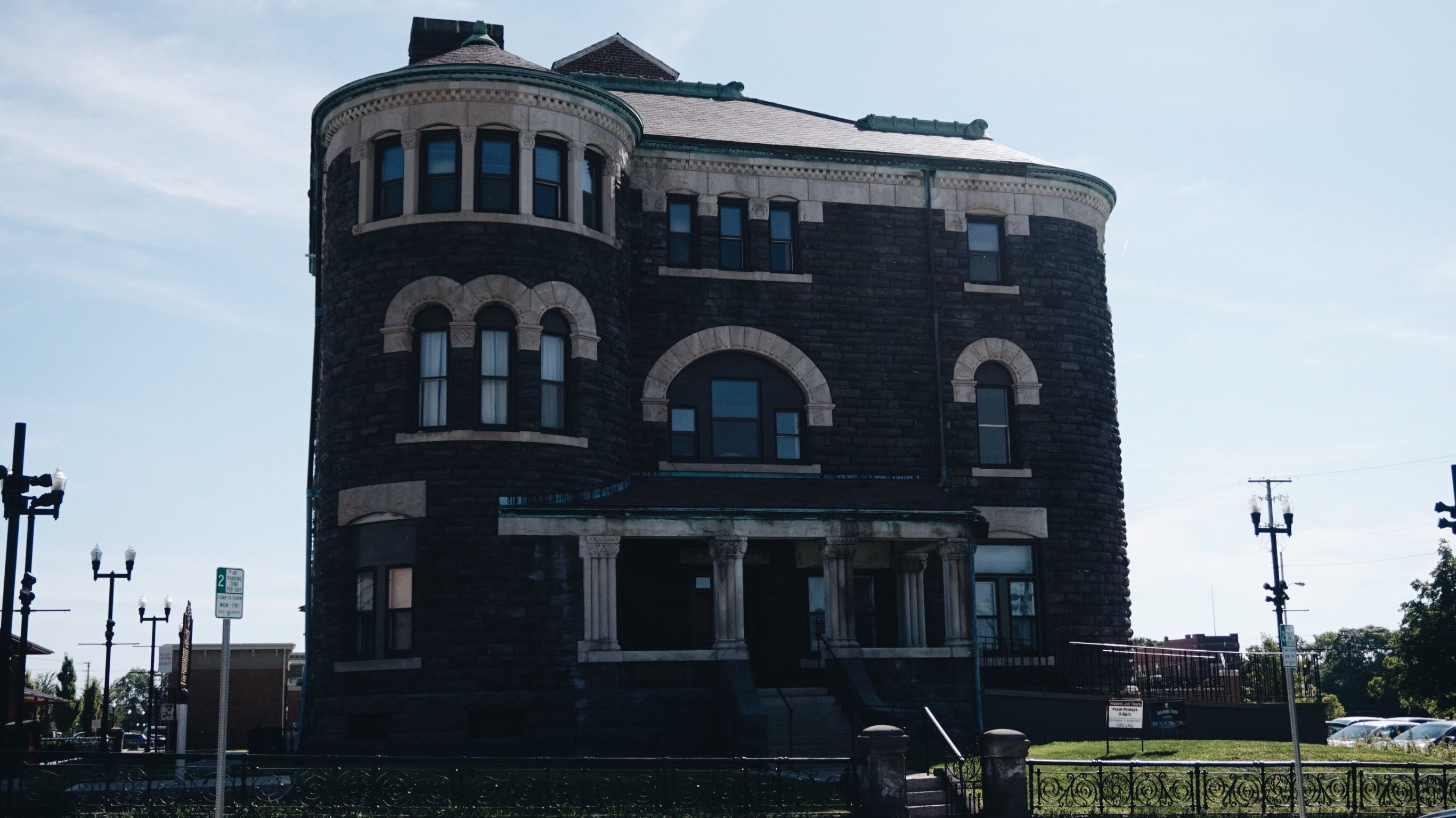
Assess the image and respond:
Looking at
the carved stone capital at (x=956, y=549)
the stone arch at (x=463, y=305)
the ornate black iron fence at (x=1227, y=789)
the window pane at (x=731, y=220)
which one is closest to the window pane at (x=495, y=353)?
the stone arch at (x=463, y=305)

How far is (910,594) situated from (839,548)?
273 centimetres

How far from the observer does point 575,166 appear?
1041 inches

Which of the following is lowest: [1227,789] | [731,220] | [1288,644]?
[1227,789]

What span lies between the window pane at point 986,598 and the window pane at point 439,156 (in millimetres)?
13345

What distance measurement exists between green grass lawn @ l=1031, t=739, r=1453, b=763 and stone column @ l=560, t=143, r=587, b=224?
12.4 m

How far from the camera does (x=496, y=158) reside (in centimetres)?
2608

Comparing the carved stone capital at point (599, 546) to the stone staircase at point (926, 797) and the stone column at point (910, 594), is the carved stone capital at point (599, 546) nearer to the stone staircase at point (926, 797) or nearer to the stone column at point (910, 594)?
the stone column at point (910, 594)

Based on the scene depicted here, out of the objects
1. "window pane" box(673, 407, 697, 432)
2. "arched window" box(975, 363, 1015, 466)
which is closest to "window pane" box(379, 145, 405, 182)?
"window pane" box(673, 407, 697, 432)

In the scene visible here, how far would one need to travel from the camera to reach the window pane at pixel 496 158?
85.5ft

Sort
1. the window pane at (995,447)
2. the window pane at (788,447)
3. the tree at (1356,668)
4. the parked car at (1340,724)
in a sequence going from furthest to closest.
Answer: the tree at (1356,668), the parked car at (1340,724), the window pane at (995,447), the window pane at (788,447)

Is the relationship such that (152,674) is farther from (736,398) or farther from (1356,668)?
(1356,668)

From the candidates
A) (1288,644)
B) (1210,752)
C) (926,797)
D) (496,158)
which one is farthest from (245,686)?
(1288,644)

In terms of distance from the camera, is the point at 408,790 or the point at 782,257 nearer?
the point at 408,790

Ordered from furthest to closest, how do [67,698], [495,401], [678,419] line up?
[67,698], [678,419], [495,401]
